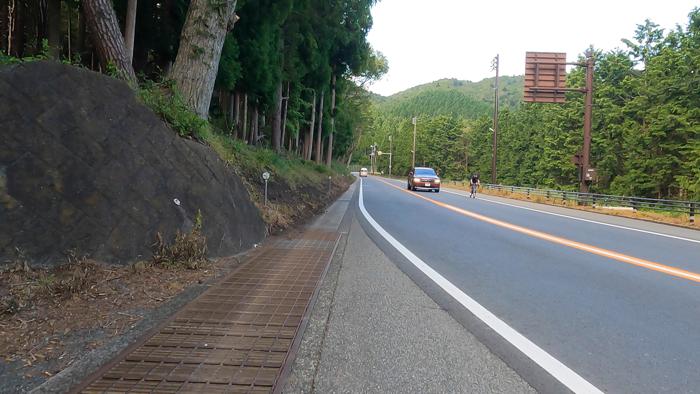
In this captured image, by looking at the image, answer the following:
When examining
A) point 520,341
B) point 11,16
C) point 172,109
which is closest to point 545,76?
point 172,109

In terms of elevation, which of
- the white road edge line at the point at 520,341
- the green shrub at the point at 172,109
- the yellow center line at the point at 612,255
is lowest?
the white road edge line at the point at 520,341

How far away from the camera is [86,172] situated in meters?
5.73

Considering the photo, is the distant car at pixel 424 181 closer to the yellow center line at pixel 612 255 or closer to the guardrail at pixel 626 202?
the guardrail at pixel 626 202

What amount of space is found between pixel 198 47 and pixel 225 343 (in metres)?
7.18

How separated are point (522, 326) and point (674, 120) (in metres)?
40.7

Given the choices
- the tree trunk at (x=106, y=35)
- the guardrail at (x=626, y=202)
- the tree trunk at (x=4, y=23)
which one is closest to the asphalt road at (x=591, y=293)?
the tree trunk at (x=106, y=35)

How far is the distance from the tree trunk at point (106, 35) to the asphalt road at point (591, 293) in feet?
21.0

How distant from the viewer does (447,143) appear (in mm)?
95312

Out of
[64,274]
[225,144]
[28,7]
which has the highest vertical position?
[28,7]

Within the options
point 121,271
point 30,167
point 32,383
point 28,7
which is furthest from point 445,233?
point 28,7

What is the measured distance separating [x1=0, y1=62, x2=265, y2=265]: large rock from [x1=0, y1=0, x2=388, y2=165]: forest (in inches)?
28.7

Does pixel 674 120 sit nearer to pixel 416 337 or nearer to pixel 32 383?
Answer: pixel 416 337

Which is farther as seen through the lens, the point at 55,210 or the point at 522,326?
the point at 55,210

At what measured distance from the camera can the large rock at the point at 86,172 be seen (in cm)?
519
